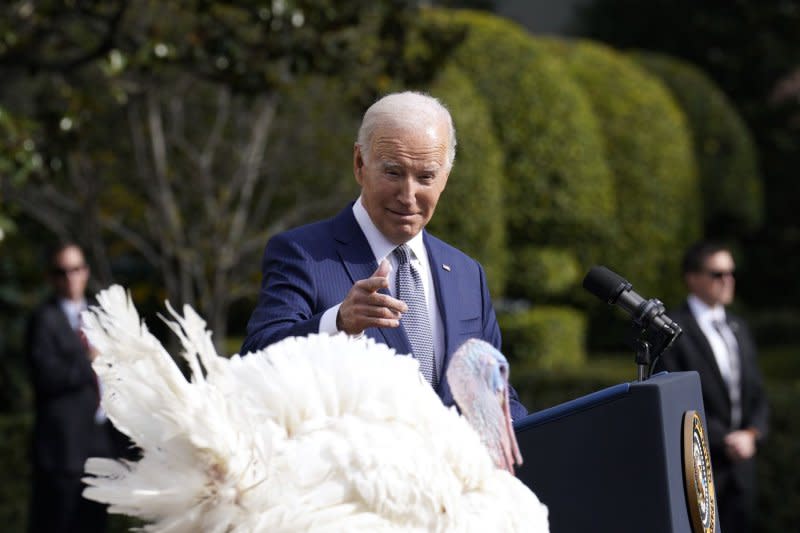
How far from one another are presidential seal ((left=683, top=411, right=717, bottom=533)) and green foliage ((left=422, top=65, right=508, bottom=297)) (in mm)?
9156

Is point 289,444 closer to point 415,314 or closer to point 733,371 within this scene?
point 415,314

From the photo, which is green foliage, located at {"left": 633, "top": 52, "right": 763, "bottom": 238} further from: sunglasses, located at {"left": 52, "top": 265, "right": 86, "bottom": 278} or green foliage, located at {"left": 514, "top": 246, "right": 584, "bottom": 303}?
sunglasses, located at {"left": 52, "top": 265, "right": 86, "bottom": 278}

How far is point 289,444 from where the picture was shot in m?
2.83

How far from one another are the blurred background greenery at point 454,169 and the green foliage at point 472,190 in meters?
0.03

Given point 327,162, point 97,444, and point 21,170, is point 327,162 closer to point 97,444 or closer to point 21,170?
point 97,444

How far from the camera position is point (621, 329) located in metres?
18.1

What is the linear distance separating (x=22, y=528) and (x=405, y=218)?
23.1 ft

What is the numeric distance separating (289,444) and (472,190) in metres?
10.7

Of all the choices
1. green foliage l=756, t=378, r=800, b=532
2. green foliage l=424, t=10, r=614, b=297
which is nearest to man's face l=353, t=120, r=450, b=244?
green foliage l=756, t=378, r=800, b=532

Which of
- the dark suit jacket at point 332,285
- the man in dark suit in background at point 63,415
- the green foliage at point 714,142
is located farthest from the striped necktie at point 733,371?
the green foliage at point 714,142

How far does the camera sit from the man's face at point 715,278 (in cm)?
730

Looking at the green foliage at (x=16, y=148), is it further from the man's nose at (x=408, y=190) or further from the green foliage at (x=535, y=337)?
the green foliage at (x=535, y=337)

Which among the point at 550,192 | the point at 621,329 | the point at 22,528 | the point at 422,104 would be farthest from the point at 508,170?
the point at 422,104

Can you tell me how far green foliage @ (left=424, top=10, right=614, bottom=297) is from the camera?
583 inches
